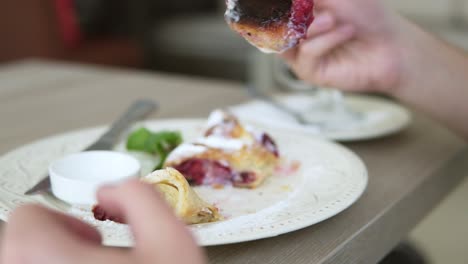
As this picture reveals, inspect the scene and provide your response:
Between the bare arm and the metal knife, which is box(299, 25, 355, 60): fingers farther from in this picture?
the metal knife

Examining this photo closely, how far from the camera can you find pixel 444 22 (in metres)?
3.19

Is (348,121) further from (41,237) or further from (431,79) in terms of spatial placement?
(41,237)

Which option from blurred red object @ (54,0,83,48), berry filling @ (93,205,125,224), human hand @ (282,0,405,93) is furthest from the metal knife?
blurred red object @ (54,0,83,48)

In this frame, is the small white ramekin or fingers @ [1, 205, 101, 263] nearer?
fingers @ [1, 205, 101, 263]

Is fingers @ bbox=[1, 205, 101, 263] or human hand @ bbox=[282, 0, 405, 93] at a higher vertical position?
fingers @ bbox=[1, 205, 101, 263]

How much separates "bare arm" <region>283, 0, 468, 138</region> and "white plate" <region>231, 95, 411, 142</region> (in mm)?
53

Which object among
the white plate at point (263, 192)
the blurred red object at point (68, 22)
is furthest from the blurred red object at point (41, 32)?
the white plate at point (263, 192)

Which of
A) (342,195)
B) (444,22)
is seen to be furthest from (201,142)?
(444,22)

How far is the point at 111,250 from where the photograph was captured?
1.25 ft

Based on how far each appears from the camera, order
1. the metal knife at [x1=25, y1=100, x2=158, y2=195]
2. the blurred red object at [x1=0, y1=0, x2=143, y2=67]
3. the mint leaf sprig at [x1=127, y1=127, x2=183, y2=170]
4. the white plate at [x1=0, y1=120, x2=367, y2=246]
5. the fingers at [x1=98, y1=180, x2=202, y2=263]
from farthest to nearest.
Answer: the blurred red object at [x1=0, y1=0, x2=143, y2=67], the mint leaf sprig at [x1=127, y1=127, x2=183, y2=170], the metal knife at [x1=25, y1=100, x2=158, y2=195], the white plate at [x1=0, y1=120, x2=367, y2=246], the fingers at [x1=98, y1=180, x2=202, y2=263]

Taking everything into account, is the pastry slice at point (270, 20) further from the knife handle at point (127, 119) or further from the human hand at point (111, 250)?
the human hand at point (111, 250)

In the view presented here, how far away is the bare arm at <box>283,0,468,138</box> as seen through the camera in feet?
3.17

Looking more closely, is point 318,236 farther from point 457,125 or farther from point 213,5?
point 213,5

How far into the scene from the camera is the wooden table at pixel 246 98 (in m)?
0.62
